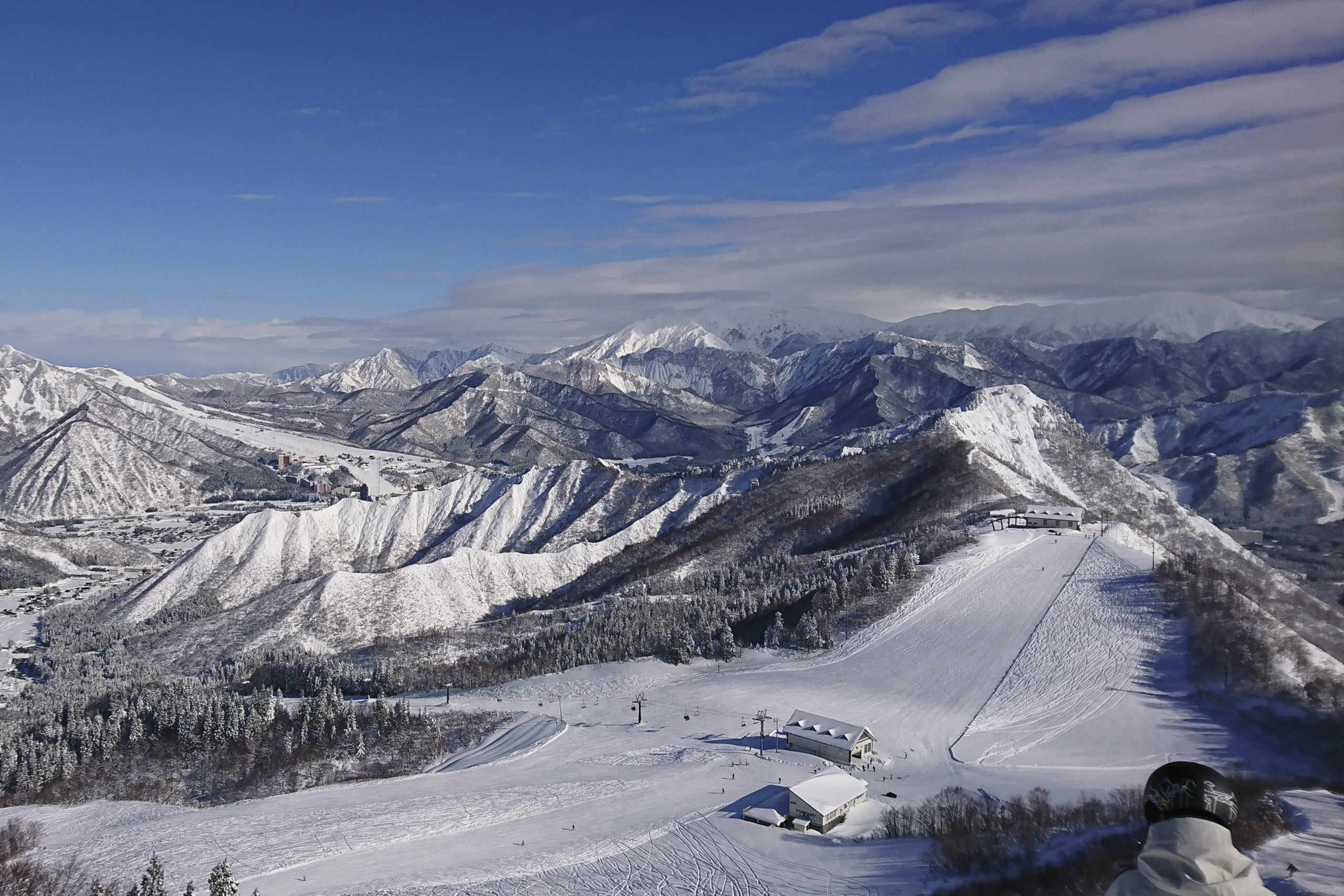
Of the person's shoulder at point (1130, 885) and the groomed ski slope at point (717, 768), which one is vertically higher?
the person's shoulder at point (1130, 885)

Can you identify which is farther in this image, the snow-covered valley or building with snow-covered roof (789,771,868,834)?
the snow-covered valley

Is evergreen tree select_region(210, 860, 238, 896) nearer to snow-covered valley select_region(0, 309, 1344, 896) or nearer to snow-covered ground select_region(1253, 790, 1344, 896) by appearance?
snow-covered valley select_region(0, 309, 1344, 896)

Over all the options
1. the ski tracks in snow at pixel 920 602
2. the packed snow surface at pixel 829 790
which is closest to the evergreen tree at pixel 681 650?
the ski tracks in snow at pixel 920 602

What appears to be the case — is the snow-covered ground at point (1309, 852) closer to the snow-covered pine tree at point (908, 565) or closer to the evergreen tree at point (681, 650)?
the evergreen tree at point (681, 650)

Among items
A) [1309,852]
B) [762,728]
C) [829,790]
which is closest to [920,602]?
[762,728]

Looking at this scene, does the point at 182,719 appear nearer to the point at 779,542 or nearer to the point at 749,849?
the point at 749,849

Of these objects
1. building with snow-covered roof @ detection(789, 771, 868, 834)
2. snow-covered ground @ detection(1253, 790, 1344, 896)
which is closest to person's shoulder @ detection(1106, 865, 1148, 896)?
snow-covered ground @ detection(1253, 790, 1344, 896)

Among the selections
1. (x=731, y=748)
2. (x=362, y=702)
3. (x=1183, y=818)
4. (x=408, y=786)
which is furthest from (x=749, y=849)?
(x=362, y=702)
